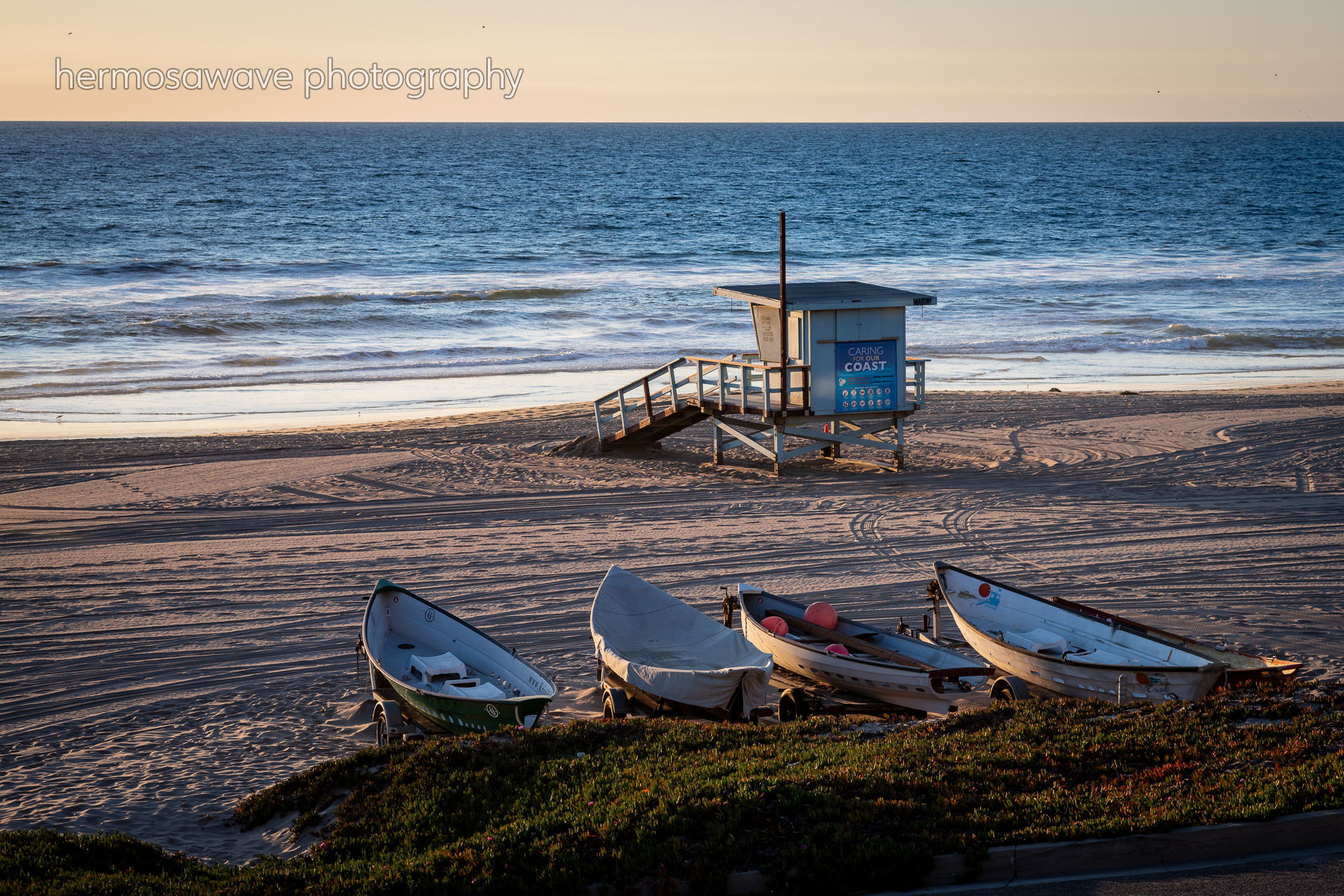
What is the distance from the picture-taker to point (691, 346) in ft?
112

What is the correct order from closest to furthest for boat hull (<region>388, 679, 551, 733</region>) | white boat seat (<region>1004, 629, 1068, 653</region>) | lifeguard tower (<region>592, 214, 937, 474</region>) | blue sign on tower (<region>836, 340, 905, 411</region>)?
boat hull (<region>388, 679, 551, 733</region>), white boat seat (<region>1004, 629, 1068, 653</region>), lifeguard tower (<region>592, 214, 937, 474</region>), blue sign on tower (<region>836, 340, 905, 411</region>)

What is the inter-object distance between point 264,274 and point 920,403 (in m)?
36.1

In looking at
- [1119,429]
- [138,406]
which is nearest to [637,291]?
[138,406]

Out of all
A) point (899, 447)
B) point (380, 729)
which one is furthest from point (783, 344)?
point (380, 729)

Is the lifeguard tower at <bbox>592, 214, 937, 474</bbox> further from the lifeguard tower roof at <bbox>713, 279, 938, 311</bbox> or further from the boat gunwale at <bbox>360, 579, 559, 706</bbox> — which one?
the boat gunwale at <bbox>360, 579, 559, 706</bbox>

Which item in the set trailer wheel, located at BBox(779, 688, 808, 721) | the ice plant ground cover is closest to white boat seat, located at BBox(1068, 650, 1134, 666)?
the ice plant ground cover

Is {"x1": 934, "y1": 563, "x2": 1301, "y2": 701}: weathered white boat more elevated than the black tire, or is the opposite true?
{"x1": 934, "y1": 563, "x2": 1301, "y2": 701}: weathered white boat

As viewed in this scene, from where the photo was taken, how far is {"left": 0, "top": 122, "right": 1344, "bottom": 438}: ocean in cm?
2909

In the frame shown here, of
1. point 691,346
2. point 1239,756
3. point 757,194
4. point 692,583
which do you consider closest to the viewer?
point 1239,756

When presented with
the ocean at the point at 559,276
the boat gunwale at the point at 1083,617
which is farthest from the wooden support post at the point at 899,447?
the ocean at the point at 559,276

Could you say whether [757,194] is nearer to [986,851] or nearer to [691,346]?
[691,346]

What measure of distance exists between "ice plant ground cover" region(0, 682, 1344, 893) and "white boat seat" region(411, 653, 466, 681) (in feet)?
5.23

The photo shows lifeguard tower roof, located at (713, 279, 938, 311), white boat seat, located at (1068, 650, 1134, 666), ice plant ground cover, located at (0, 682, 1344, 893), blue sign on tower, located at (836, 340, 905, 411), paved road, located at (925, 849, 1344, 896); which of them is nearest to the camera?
paved road, located at (925, 849, 1344, 896)

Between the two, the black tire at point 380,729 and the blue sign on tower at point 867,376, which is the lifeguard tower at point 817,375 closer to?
the blue sign on tower at point 867,376
